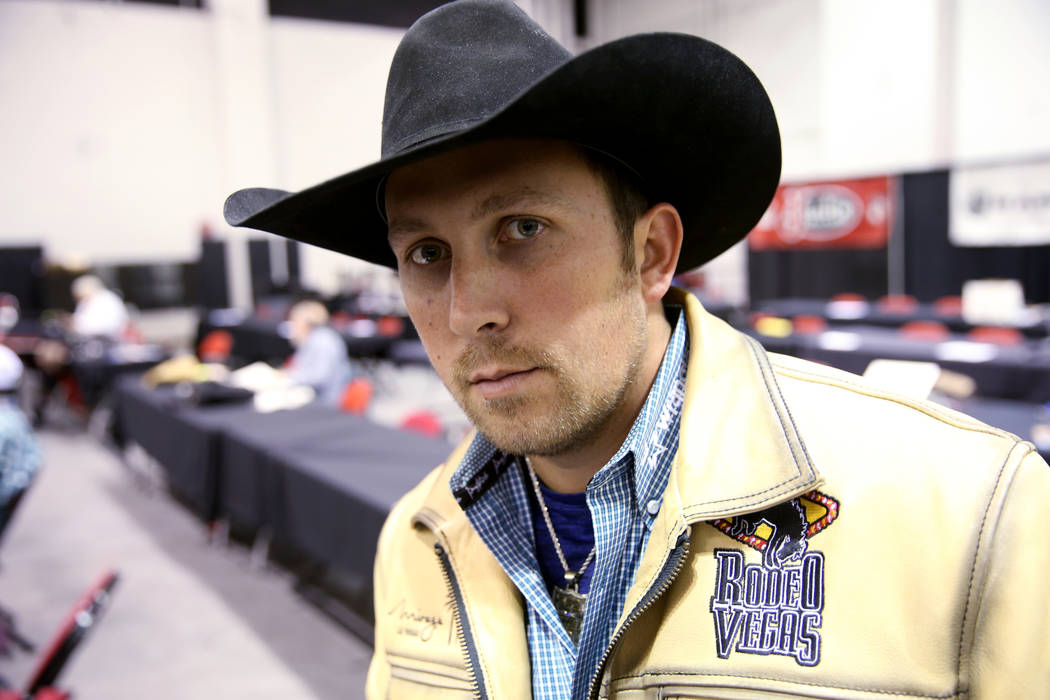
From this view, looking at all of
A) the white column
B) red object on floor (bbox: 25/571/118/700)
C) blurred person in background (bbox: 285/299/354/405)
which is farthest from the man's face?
the white column

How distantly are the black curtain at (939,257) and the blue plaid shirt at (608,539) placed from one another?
A: 8793 millimetres

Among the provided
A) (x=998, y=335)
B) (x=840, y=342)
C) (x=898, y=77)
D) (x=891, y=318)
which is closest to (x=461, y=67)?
(x=840, y=342)

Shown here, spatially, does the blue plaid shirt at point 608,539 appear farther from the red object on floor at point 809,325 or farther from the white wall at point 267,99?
the white wall at point 267,99

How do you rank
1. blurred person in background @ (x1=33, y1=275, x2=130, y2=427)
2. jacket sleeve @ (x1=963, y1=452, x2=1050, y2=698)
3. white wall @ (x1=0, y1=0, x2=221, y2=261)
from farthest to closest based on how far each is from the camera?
white wall @ (x1=0, y1=0, x2=221, y2=261) → blurred person in background @ (x1=33, y1=275, x2=130, y2=427) → jacket sleeve @ (x1=963, y1=452, x2=1050, y2=698)

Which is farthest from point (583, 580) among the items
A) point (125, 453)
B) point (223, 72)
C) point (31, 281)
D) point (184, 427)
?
point (223, 72)

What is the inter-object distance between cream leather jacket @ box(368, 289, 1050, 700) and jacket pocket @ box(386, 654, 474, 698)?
39mm

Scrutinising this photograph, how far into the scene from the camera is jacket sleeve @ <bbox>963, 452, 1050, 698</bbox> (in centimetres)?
64

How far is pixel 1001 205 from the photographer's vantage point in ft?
26.9

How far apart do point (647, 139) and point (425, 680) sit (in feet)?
2.34

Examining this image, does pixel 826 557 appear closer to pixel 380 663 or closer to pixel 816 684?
pixel 816 684

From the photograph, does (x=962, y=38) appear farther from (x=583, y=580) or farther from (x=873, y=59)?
(x=583, y=580)

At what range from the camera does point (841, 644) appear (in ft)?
2.30

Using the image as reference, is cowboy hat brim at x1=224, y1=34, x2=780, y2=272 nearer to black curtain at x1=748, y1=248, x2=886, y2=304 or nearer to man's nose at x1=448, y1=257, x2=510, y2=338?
man's nose at x1=448, y1=257, x2=510, y2=338

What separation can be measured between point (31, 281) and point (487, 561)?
1205 cm
